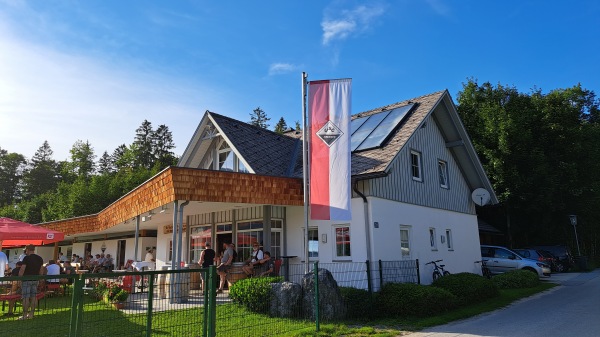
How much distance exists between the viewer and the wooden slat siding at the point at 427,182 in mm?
13797

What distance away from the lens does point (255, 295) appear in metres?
9.74

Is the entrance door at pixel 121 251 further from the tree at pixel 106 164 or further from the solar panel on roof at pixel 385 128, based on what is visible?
the tree at pixel 106 164

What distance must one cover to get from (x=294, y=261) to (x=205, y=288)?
781 centimetres

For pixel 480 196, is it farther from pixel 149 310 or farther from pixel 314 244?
pixel 149 310

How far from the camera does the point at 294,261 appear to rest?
1409 centimetres

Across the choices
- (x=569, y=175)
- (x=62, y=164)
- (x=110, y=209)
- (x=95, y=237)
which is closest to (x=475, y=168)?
(x=569, y=175)

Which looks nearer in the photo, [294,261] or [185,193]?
[185,193]

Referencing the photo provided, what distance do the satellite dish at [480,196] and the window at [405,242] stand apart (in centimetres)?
643

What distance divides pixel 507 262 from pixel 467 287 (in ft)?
29.1

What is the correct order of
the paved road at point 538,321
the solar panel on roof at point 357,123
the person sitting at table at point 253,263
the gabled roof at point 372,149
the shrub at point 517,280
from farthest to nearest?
the solar panel on roof at point 357,123
the shrub at point 517,280
the gabled roof at point 372,149
the person sitting at table at point 253,263
the paved road at point 538,321

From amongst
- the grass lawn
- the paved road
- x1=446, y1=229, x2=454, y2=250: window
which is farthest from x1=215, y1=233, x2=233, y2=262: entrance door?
the paved road

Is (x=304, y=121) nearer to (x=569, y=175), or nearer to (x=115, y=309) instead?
(x=115, y=309)

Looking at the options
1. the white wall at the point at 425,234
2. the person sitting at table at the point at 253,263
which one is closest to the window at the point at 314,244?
the person sitting at table at the point at 253,263

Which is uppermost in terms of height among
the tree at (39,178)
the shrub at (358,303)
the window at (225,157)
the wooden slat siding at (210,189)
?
the tree at (39,178)
